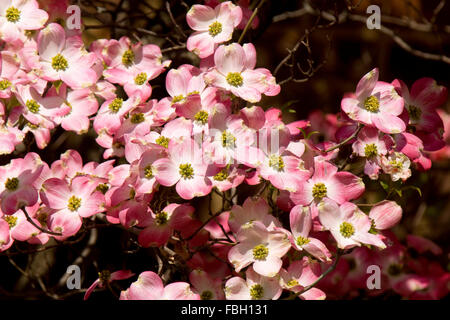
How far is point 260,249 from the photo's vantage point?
3.24 feet

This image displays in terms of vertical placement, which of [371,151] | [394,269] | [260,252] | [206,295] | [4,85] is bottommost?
[394,269]

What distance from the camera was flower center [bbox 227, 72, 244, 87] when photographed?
3.43 ft

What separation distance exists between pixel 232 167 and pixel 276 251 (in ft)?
0.50

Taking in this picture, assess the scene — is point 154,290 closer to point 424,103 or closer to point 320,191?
point 320,191

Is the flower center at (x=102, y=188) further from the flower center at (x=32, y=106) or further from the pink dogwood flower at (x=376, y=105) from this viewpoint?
the pink dogwood flower at (x=376, y=105)

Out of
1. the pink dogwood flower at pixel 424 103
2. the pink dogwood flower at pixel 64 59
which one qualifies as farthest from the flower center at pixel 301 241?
the pink dogwood flower at pixel 64 59

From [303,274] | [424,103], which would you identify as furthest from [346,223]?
[424,103]

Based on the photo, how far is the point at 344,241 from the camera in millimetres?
983

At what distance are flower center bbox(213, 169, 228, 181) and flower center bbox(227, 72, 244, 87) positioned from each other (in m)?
0.15

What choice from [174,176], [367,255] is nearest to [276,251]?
[174,176]

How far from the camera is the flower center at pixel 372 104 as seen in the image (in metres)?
1.05

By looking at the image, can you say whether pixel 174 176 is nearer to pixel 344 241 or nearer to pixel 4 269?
pixel 344 241

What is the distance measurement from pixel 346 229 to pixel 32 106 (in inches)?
22.6

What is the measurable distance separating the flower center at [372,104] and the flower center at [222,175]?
0.28m
